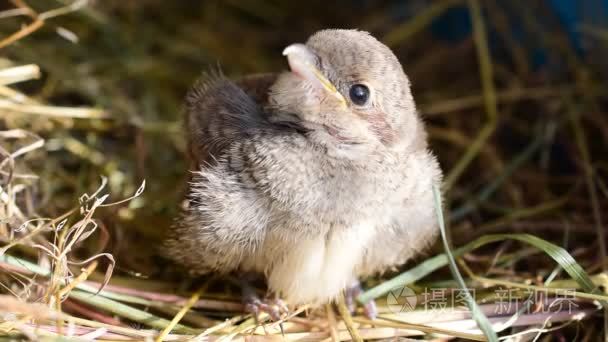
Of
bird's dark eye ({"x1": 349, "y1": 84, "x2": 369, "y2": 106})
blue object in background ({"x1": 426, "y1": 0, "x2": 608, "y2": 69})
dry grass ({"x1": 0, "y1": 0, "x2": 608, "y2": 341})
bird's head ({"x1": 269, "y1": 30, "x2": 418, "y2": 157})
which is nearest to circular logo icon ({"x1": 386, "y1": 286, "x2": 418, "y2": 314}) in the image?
dry grass ({"x1": 0, "y1": 0, "x2": 608, "y2": 341})

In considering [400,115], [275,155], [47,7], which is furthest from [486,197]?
[47,7]

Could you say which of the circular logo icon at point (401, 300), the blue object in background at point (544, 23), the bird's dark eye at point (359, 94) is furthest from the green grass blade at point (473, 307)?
the blue object in background at point (544, 23)

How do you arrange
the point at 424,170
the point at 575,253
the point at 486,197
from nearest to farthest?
the point at 424,170 < the point at 575,253 < the point at 486,197

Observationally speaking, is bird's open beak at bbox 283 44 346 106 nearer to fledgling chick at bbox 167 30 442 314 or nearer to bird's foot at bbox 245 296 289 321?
fledgling chick at bbox 167 30 442 314

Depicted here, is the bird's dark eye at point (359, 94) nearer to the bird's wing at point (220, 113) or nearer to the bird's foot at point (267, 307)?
the bird's wing at point (220, 113)

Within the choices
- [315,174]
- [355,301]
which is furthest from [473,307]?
[315,174]

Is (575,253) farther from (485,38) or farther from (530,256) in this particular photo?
(485,38)

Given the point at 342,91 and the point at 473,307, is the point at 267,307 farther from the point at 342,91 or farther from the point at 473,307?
the point at 342,91
